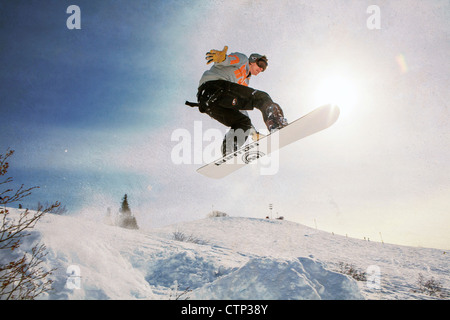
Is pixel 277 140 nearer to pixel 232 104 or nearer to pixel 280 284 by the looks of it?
pixel 232 104

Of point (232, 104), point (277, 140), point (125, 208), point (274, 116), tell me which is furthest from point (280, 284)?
point (125, 208)

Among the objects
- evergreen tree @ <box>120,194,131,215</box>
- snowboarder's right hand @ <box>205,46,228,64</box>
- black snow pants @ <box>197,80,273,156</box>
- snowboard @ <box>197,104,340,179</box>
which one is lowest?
evergreen tree @ <box>120,194,131,215</box>

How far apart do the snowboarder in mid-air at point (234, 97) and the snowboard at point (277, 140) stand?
21 cm

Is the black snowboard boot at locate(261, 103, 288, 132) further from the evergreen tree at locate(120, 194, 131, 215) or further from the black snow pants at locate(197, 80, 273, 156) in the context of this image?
the evergreen tree at locate(120, 194, 131, 215)

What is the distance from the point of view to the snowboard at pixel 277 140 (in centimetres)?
400

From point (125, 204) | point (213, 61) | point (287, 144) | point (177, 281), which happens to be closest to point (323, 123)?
point (287, 144)

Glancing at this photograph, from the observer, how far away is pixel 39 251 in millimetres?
3252

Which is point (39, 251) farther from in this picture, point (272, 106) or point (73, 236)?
point (272, 106)

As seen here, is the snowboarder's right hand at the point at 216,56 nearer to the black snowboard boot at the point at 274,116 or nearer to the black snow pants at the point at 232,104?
the black snow pants at the point at 232,104

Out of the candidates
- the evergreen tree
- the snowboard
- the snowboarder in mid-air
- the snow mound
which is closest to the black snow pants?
the snowboarder in mid-air

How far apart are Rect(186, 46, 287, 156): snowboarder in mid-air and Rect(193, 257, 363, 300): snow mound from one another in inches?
91.3

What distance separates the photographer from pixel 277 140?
4.42m

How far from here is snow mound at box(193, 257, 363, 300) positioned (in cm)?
313

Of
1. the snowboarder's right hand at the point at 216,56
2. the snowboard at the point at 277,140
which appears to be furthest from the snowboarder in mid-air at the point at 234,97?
the snowboard at the point at 277,140
